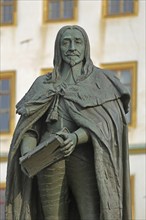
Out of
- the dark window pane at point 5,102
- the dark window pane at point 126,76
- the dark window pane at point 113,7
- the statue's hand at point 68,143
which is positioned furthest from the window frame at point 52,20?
the statue's hand at point 68,143

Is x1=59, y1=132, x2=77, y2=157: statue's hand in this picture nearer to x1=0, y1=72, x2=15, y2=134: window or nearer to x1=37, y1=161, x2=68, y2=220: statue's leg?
x1=37, y1=161, x2=68, y2=220: statue's leg

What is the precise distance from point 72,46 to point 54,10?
3892 centimetres

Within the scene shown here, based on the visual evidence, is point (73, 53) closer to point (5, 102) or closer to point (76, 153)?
point (76, 153)

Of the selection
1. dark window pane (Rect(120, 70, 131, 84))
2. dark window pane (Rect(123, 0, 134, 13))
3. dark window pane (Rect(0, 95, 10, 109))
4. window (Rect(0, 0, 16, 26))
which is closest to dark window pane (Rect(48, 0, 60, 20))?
window (Rect(0, 0, 16, 26))

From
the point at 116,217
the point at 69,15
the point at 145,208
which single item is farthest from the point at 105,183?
the point at 69,15

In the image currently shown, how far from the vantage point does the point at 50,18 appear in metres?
50.9

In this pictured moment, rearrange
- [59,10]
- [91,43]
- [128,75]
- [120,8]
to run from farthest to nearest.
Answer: [59,10] → [120,8] → [91,43] → [128,75]

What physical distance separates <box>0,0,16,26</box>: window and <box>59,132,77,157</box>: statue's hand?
1543 inches

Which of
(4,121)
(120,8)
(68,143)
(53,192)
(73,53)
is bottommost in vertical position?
(53,192)

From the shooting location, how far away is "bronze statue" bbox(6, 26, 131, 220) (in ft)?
40.1

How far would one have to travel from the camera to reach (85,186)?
40.4 ft

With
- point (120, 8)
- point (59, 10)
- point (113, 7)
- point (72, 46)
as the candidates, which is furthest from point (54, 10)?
point (72, 46)

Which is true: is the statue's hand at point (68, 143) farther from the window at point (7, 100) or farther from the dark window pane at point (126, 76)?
the window at point (7, 100)

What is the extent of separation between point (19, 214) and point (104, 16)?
37.7 meters
